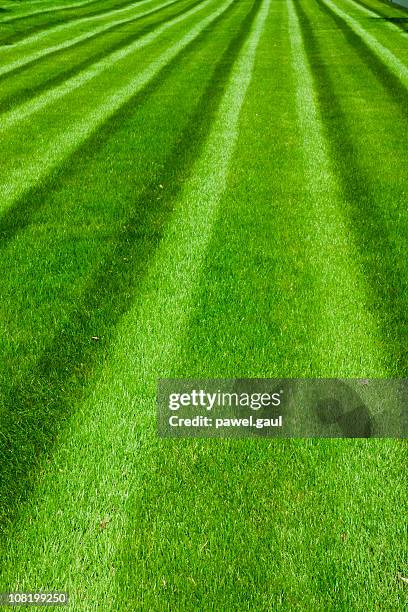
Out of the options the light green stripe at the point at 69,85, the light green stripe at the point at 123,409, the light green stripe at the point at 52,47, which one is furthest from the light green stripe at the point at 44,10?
the light green stripe at the point at 123,409

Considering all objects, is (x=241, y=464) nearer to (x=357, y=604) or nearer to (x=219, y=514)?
(x=219, y=514)

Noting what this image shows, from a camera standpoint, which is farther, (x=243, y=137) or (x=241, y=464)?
(x=243, y=137)

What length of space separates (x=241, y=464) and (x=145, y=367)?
1.02 metres

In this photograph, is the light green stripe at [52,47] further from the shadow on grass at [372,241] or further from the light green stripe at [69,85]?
the shadow on grass at [372,241]

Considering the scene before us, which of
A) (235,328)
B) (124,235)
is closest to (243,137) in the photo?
(124,235)

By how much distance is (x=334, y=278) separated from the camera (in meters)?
4.61

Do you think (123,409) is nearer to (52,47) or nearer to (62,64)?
(62,64)

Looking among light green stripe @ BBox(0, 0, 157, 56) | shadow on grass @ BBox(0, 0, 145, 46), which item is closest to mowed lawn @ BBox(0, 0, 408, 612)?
light green stripe @ BBox(0, 0, 157, 56)

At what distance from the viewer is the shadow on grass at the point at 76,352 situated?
2.91 metres

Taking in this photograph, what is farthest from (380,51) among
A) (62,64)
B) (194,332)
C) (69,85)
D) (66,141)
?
(194,332)

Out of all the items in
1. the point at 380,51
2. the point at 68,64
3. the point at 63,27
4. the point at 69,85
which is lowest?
the point at 69,85

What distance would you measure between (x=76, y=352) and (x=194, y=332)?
2.73 feet

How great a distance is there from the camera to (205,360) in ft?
11.9

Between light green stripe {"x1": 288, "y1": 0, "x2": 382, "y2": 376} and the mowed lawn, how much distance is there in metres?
0.02
